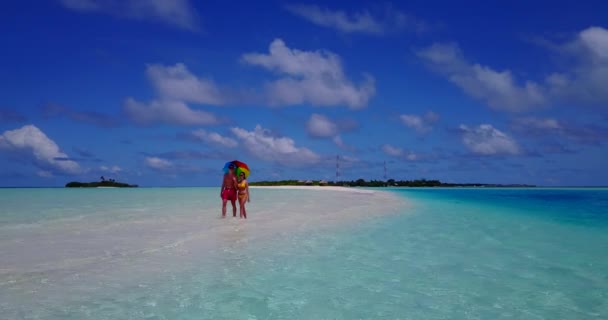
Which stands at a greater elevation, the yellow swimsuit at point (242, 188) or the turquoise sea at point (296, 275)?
the yellow swimsuit at point (242, 188)

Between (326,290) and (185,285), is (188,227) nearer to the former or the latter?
(185,285)

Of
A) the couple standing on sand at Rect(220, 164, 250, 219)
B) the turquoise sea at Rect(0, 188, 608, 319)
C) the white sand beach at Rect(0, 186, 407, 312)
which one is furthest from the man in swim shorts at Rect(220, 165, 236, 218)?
the turquoise sea at Rect(0, 188, 608, 319)

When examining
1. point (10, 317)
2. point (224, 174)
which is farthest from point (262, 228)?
point (10, 317)

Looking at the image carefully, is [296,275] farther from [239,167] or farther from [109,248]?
[239,167]

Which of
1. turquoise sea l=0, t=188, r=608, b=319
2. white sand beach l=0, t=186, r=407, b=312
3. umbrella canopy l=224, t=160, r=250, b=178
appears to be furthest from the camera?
umbrella canopy l=224, t=160, r=250, b=178

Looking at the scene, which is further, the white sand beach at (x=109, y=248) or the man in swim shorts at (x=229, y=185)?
the man in swim shorts at (x=229, y=185)

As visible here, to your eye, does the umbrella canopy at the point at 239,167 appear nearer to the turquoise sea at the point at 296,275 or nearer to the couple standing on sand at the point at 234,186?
the couple standing on sand at the point at 234,186

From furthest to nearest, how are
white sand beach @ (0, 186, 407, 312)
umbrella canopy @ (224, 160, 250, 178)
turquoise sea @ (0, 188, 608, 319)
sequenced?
1. umbrella canopy @ (224, 160, 250, 178)
2. white sand beach @ (0, 186, 407, 312)
3. turquoise sea @ (0, 188, 608, 319)

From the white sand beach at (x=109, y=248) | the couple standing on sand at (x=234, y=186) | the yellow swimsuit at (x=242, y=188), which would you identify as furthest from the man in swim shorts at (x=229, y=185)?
the white sand beach at (x=109, y=248)

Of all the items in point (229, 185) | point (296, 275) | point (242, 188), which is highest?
point (229, 185)

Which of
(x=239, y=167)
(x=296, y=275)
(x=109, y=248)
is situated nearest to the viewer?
(x=296, y=275)

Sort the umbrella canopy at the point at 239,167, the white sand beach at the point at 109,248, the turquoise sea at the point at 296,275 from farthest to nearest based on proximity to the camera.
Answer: the umbrella canopy at the point at 239,167 < the white sand beach at the point at 109,248 < the turquoise sea at the point at 296,275

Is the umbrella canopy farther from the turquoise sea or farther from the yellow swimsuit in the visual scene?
the turquoise sea

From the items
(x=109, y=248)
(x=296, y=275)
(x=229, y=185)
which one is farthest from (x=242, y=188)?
(x=296, y=275)
